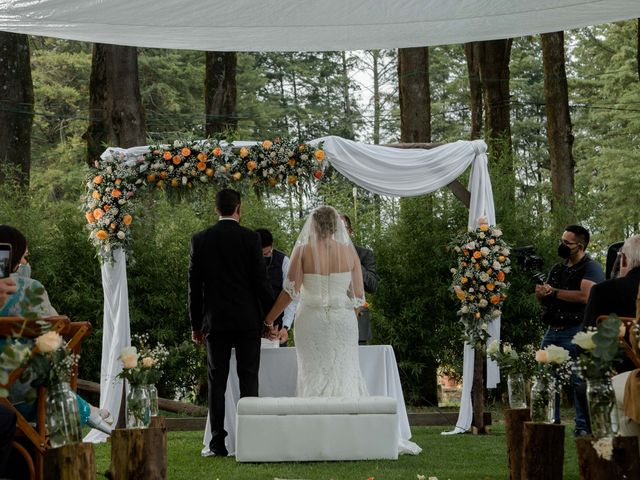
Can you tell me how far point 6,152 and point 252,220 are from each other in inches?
158

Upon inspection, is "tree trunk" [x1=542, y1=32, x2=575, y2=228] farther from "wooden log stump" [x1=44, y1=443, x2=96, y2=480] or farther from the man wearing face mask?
"wooden log stump" [x1=44, y1=443, x2=96, y2=480]

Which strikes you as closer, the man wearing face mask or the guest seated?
the guest seated

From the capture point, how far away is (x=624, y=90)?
26.1 m

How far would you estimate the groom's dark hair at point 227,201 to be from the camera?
824cm

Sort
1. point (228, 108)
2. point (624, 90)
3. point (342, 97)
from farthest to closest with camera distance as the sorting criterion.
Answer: point (342, 97) < point (624, 90) < point (228, 108)

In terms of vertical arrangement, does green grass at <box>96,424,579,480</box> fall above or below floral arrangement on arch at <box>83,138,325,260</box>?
below

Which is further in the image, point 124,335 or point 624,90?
point 624,90

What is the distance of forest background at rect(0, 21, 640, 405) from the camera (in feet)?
43.6

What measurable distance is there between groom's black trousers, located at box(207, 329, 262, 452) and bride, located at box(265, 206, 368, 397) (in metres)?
0.40

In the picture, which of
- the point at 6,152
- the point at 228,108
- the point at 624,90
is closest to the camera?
the point at 6,152

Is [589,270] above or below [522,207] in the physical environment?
below

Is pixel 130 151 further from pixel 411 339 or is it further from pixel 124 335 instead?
pixel 411 339

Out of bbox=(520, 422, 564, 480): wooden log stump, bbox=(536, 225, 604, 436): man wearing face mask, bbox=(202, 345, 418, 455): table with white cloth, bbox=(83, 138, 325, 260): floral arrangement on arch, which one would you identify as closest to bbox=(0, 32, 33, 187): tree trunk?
bbox=(83, 138, 325, 260): floral arrangement on arch

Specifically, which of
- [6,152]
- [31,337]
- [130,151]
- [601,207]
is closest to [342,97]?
[601,207]
